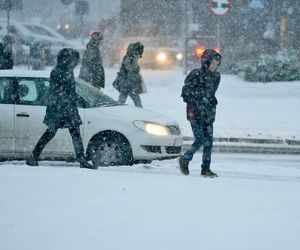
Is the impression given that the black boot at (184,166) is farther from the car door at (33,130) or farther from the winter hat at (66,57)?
the winter hat at (66,57)

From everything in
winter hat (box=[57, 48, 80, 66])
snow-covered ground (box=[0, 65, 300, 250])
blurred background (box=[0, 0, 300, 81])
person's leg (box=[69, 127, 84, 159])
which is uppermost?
blurred background (box=[0, 0, 300, 81])

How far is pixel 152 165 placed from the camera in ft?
36.6

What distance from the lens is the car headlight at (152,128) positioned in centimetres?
1061

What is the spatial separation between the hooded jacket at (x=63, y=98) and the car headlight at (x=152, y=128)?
3.24 feet

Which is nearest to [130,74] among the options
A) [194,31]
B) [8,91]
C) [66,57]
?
[8,91]

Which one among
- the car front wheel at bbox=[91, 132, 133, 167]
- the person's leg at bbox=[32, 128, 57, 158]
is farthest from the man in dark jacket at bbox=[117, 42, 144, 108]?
the person's leg at bbox=[32, 128, 57, 158]

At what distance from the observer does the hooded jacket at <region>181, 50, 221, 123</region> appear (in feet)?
31.6

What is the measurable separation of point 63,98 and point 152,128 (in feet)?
4.68

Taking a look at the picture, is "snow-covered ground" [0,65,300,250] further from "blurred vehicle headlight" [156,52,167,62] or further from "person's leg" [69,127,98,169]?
"blurred vehicle headlight" [156,52,167,62]

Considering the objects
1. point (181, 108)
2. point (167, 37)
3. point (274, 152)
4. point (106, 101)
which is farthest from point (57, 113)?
point (167, 37)

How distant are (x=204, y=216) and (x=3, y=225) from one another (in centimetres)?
174

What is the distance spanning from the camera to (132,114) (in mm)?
10742

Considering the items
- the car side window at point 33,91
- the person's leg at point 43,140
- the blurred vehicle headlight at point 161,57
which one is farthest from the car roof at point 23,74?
the blurred vehicle headlight at point 161,57

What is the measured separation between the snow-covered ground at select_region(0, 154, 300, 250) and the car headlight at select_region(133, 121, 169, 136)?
1.78m
